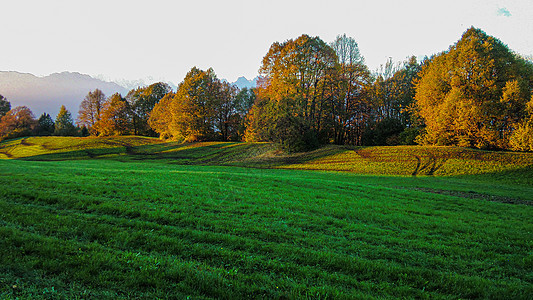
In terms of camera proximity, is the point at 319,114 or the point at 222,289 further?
the point at 319,114

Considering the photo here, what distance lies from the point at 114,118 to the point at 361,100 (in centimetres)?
6856

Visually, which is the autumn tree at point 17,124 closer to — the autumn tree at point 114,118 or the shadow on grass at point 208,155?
the autumn tree at point 114,118

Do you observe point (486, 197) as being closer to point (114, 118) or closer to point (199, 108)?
point (199, 108)

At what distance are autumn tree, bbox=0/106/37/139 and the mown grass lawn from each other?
265 ft

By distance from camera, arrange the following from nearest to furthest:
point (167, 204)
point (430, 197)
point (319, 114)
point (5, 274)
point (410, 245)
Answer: point (5, 274), point (410, 245), point (167, 204), point (430, 197), point (319, 114)

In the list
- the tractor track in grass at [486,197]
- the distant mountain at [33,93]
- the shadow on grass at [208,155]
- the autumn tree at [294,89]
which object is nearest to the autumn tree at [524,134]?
the tractor track in grass at [486,197]

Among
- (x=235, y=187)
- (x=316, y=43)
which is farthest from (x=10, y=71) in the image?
(x=235, y=187)

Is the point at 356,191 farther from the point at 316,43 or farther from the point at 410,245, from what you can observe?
the point at 316,43

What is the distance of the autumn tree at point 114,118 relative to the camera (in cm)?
6612

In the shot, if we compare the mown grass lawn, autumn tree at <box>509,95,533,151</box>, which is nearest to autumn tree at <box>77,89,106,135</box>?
the mown grass lawn

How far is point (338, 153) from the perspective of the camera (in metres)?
32.5

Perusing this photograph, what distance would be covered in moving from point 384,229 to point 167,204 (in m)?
6.95

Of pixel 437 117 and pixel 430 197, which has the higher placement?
pixel 437 117

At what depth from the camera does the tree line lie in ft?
89.4
